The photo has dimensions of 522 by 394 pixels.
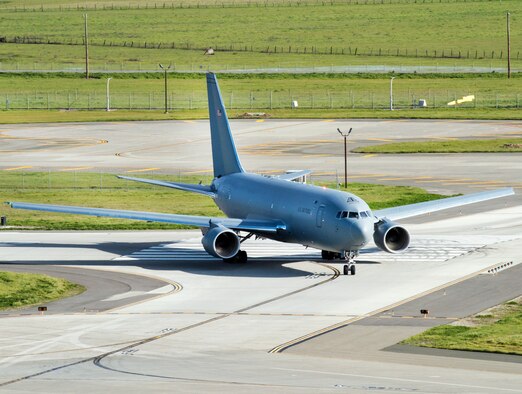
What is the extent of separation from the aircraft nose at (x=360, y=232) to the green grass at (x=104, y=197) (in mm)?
25968

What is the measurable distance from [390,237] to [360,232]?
167 inches

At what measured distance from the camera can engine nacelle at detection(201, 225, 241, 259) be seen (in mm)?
74188

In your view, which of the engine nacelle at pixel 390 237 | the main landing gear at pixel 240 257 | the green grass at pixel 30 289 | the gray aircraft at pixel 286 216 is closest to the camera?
the green grass at pixel 30 289

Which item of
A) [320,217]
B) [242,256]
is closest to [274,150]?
[242,256]

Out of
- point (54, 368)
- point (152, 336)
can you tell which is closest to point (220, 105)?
point (152, 336)

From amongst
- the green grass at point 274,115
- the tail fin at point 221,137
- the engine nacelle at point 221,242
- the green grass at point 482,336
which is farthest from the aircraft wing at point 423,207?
the green grass at point 274,115

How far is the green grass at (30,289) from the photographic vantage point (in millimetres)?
65875

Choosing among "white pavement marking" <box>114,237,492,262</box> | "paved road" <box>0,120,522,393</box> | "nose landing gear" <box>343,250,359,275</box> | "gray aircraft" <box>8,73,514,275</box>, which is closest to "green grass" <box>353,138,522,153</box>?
"paved road" <box>0,120,522,393</box>

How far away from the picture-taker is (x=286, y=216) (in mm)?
75438

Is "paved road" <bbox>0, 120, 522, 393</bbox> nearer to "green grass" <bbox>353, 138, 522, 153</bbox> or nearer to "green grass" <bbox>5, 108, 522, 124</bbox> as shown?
"green grass" <bbox>353, 138, 522, 153</bbox>

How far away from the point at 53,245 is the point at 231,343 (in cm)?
3213

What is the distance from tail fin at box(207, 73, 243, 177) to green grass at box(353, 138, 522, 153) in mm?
59204

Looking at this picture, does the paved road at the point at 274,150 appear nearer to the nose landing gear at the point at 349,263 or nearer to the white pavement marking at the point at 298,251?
the white pavement marking at the point at 298,251

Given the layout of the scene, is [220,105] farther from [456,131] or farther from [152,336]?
[456,131]
